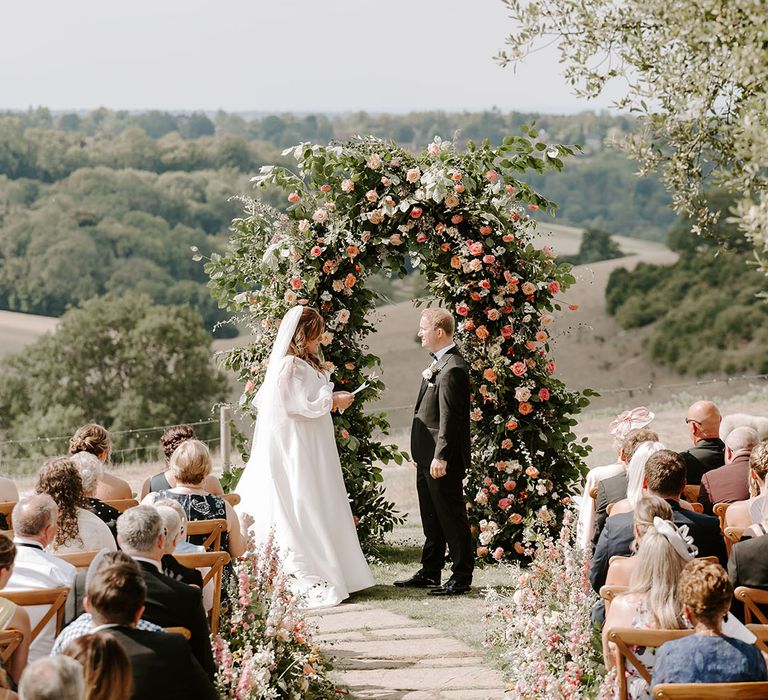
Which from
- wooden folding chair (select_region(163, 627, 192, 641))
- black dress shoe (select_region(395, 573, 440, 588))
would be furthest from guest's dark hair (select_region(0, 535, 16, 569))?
black dress shoe (select_region(395, 573, 440, 588))

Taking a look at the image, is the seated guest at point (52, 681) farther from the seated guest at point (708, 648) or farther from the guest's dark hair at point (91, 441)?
the guest's dark hair at point (91, 441)

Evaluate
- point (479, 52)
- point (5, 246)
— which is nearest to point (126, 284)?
point (5, 246)

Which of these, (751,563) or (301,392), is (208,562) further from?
(301,392)

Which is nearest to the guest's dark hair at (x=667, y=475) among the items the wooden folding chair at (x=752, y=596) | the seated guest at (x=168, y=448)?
the wooden folding chair at (x=752, y=596)

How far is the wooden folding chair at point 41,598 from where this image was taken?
4.20 meters

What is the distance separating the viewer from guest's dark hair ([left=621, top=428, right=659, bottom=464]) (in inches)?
239

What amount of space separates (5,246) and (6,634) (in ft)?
191

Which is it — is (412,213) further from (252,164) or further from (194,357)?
(252,164)

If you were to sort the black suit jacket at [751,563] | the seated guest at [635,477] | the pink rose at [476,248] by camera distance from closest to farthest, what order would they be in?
1. the black suit jacket at [751,563]
2. the seated guest at [635,477]
3. the pink rose at [476,248]

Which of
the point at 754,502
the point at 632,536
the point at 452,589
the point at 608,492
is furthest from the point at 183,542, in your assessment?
the point at 452,589

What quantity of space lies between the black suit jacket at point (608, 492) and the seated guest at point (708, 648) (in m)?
2.40

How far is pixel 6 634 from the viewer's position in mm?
3883

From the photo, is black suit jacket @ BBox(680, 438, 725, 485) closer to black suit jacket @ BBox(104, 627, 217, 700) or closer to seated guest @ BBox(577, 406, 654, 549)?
seated guest @ BBox(577, 406, 654, 549)

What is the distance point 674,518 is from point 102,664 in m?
2.81
